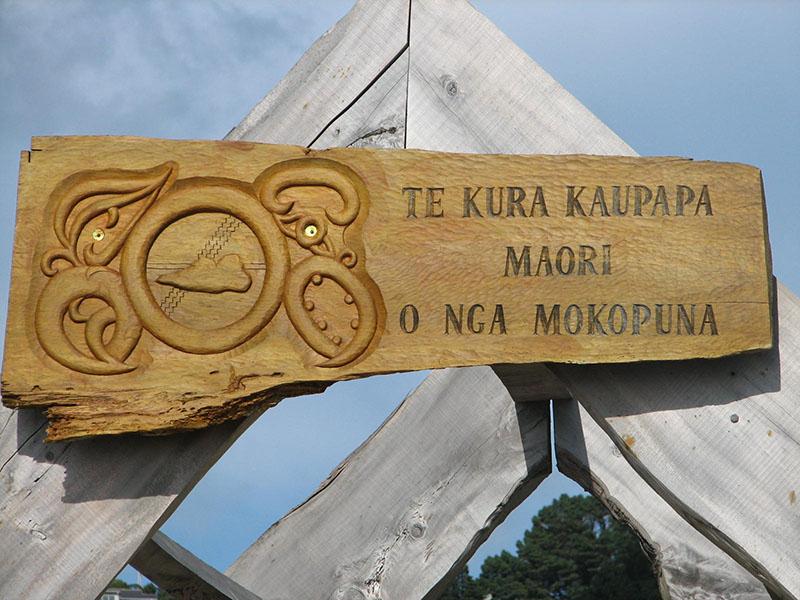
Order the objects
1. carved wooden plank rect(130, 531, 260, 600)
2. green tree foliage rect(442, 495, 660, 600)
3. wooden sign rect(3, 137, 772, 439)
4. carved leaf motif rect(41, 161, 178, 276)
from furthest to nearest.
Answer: green tree foliage rect(442, 495, 660, 600) → carved wooden plank rect(130, 531, 260, 600) → carved leaf motif rect(41, 161, 178, 276) → wooden sign rect(3, 137, 772, 439)

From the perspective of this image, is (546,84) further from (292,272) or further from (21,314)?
(21,314)

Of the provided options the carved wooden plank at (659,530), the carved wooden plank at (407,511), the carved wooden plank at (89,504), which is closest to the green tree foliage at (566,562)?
the carved wooden plank at (659,530)

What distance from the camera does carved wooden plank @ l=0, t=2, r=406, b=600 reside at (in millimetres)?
2271

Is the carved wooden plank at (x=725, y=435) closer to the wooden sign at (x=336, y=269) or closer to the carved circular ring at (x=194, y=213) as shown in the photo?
the wooden sign at (x=336, y=269)

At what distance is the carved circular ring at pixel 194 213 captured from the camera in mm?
2186

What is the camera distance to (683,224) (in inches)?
84.2

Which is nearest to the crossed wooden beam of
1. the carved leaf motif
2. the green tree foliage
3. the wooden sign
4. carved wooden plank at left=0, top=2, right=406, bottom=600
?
carved wooden plank at left=0, top=2, right=406, bottom=600

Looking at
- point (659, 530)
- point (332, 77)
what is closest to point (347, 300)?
point (332, 77)

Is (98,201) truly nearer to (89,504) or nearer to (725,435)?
(89,504)

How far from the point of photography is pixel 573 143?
7.65 ft

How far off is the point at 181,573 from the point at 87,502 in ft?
3.60

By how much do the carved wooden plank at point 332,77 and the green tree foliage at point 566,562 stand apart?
3639mm

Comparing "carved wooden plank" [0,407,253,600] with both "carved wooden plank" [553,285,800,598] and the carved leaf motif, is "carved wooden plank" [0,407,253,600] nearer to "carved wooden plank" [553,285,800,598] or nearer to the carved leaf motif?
the carved leaf motif

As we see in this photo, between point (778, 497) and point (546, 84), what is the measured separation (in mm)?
878
